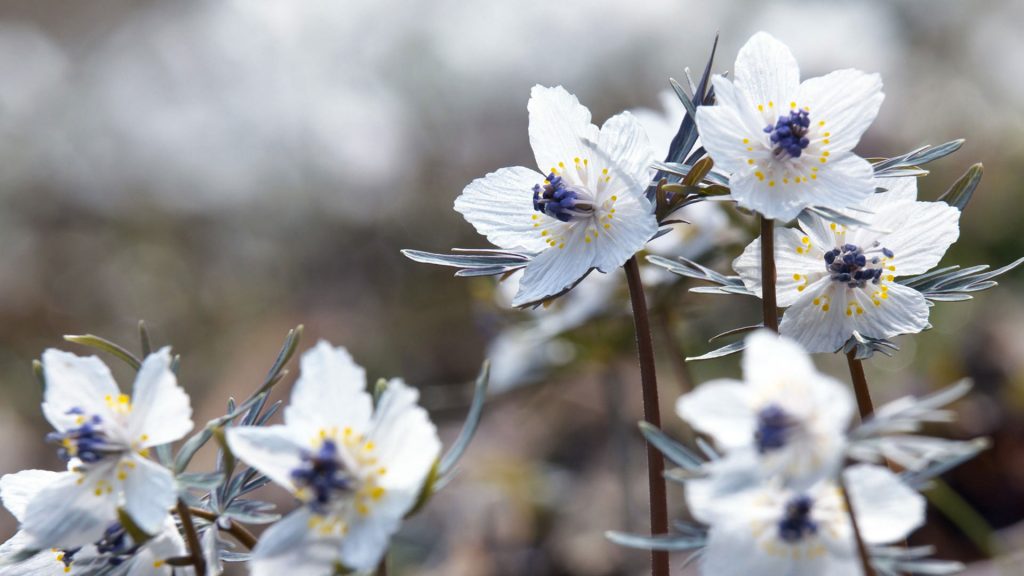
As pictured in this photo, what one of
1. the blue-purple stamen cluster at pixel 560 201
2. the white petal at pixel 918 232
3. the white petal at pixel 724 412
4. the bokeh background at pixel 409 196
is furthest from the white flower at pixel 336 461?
the bokeh background at pixel 409 196

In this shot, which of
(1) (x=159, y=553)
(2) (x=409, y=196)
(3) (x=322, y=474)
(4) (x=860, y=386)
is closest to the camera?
(3) (x=322, y=474)

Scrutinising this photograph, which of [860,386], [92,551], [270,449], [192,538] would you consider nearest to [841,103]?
[860,386]

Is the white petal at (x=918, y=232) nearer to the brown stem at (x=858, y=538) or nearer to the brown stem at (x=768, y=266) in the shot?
the brown stem at (x=768, y=266)

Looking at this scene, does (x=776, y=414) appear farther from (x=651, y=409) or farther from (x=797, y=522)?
(x=651, y=409)

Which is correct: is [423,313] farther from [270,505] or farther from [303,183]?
[270,505]

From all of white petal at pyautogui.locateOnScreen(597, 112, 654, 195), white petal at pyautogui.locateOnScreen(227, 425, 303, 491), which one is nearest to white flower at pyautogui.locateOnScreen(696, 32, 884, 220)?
white petal at pyautogui.locateOnScreen(597, 112, 654, 195)

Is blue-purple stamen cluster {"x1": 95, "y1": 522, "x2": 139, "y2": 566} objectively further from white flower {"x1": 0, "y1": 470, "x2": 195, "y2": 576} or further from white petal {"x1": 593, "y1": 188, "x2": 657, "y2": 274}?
white petal {"x1": 593, "y1": 188, "x2": 657, "y2": 274}
